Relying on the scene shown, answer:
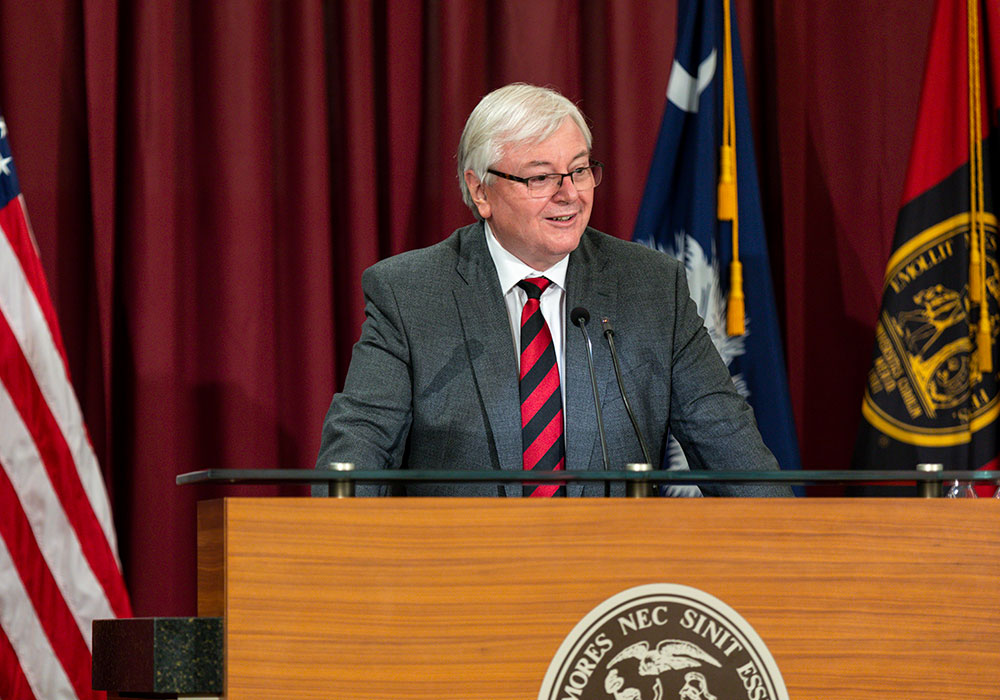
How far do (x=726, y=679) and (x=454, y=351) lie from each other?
1043mm

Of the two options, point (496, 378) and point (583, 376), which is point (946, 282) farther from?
point (496, 378)

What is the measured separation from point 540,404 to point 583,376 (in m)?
0.11

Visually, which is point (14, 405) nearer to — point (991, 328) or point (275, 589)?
point (275, 589)

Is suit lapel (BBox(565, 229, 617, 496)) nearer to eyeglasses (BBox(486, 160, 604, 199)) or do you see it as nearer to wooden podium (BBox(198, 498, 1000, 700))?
eyeglasses (BBox(486, 160, 604, 199))

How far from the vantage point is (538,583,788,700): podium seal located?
148 centimetres

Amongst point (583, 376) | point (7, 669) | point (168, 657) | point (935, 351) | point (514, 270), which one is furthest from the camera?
point (935, 351)

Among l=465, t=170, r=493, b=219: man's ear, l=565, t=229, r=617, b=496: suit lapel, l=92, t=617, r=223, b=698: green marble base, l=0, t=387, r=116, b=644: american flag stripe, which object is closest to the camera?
l=92, t=617, r=223, b=698: green marble base

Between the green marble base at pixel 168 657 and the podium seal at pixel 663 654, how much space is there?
406 millimetres

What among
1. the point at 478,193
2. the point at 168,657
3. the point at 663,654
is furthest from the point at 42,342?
the point at 663,654

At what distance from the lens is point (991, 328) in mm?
3111

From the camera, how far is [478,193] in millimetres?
2613

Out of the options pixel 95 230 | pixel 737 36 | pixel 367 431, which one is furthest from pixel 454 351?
pixel 737 36

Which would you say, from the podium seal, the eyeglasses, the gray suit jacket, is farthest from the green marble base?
the eyeglasses

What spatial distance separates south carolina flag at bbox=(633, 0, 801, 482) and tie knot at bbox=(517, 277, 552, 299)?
796 millimetres
